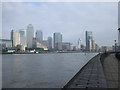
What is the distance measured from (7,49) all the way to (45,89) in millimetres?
155909

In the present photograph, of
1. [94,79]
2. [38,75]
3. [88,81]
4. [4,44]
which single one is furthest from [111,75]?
[4,44]

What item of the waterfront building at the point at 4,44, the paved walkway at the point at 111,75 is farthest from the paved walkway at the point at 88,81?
the waterfront building at the point at 4,44

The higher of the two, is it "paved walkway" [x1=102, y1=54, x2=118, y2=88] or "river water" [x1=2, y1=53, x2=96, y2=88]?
"paved walkway" [x1=102, y1=54, x2=118, y2=88]

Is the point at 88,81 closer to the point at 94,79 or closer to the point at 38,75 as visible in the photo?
the point at 94,79

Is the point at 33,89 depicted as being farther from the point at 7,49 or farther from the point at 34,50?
the point at 34,50

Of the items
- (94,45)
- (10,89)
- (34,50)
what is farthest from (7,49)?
(10,89)

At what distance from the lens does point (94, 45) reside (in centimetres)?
17750

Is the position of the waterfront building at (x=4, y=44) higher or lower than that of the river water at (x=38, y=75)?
higher

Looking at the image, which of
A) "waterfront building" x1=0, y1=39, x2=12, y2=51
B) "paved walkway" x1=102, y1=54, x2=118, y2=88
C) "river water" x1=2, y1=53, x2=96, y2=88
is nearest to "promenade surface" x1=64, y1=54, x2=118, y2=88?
"paved walkway" x1=102, y1=54, x2=118, y2=88

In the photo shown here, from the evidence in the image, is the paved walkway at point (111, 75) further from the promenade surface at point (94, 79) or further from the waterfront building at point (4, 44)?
the waterfront building at point (4, 44)

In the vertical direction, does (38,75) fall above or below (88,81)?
below

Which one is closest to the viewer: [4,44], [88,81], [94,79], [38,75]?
[88,81]

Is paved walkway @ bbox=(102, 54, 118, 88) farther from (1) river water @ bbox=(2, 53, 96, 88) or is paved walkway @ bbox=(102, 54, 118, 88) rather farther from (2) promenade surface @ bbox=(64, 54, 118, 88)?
(1) river water @ bbox=(2, 53, 96, 88)

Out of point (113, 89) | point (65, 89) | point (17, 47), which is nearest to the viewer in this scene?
point (65, 89)
